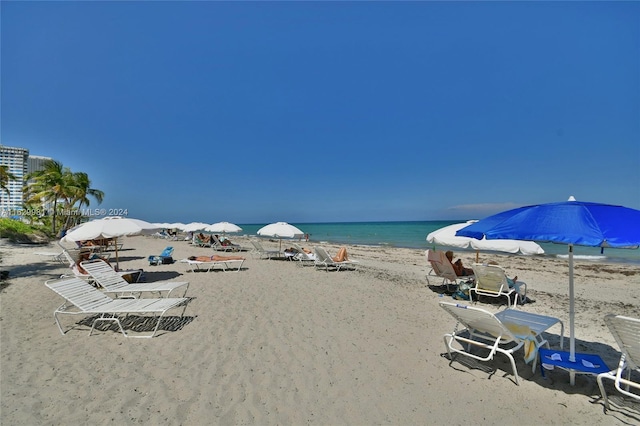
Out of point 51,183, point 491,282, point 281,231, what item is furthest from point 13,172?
point 491,282

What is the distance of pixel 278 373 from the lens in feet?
11.4

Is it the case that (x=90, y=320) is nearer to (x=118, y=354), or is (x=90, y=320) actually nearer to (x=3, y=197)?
(x=118, y=354)

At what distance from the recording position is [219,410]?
2.79 m

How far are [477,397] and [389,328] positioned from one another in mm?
1964

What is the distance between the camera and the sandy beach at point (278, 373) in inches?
110

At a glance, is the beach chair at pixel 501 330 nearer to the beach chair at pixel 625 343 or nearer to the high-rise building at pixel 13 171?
the beach chair at pixel 625 343

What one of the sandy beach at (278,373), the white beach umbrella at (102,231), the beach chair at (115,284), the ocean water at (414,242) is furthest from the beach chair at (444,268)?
the white beach umbrella at (102,231)

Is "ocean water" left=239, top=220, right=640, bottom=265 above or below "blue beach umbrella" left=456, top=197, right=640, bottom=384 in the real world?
below

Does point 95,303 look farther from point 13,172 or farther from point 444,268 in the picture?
point 13,172

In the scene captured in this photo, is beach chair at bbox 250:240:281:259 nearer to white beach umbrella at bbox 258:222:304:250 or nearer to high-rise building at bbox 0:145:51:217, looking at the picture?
white beach umbrella at bbox 258:222:304:250

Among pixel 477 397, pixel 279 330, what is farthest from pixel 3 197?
pixel 477 397

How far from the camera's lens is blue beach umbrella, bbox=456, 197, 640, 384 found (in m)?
2.68

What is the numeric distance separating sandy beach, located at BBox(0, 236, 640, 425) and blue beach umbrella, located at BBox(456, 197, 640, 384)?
102cm

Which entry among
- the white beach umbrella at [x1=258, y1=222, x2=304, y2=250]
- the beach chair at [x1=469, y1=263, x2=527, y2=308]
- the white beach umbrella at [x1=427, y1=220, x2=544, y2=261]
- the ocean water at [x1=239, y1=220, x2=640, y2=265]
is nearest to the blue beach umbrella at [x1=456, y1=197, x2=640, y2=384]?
the ocean water at [x1=239, y1=220, x2=640, y2=265]
